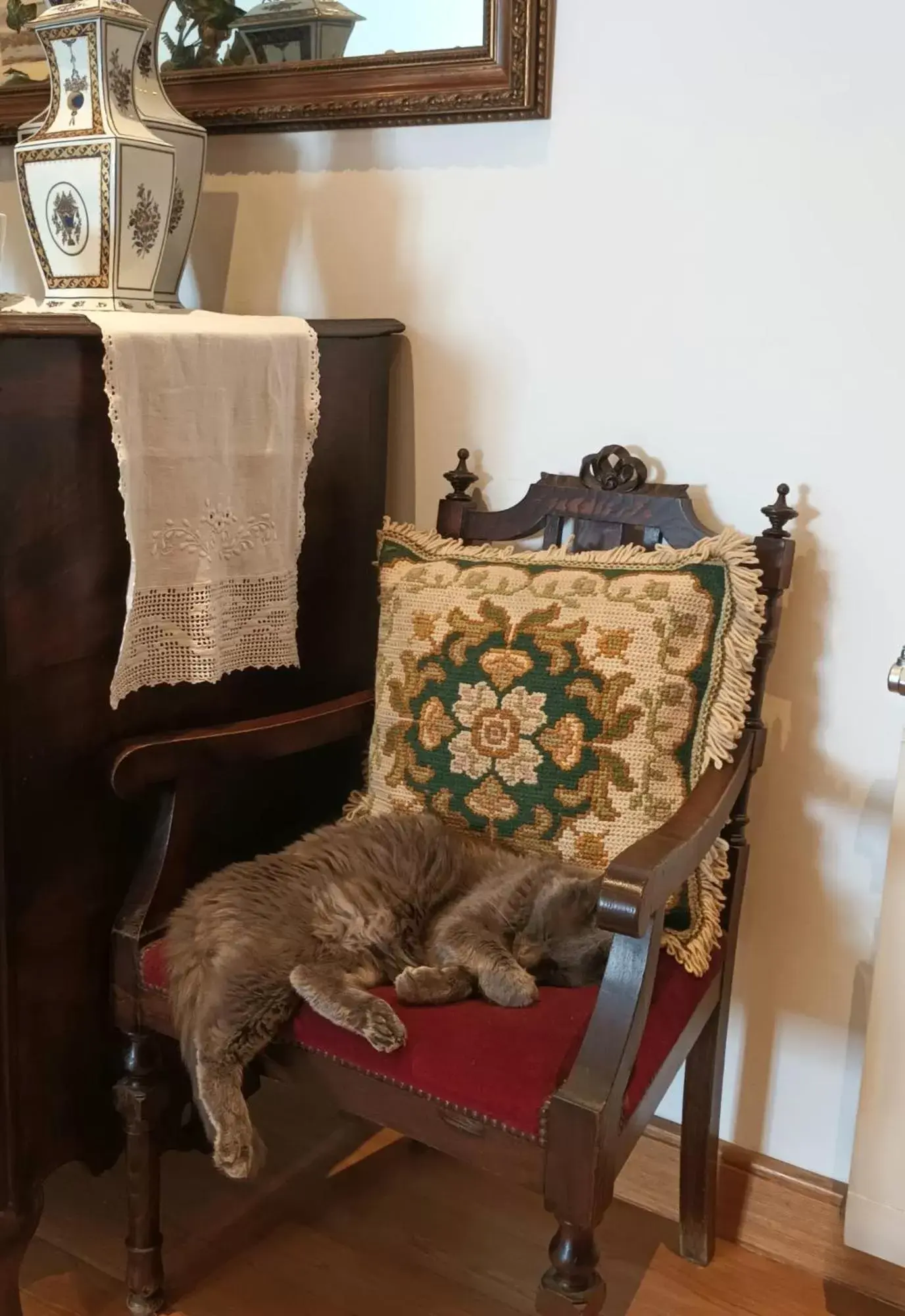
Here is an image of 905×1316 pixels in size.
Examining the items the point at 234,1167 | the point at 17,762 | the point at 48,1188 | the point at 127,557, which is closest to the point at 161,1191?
the point at 48,1188

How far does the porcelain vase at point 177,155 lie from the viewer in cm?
148

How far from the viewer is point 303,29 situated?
163 cm

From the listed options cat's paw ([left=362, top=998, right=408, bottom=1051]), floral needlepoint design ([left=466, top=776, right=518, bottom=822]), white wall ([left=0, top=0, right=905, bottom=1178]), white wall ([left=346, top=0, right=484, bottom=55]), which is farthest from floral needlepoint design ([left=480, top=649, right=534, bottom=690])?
white wall ([left=346, top=0, right=484, bottom=55])

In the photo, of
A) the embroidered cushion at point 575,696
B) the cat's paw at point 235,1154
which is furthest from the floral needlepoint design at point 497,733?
the cat's paw at point 235,1154

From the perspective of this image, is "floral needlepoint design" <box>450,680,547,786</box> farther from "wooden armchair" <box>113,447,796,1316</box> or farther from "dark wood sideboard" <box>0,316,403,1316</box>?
"dark wood sideboard" <box>0,316,403,1316</box>

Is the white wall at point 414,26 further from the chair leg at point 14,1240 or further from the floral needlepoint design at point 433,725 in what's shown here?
the chair leg at point 14,1240

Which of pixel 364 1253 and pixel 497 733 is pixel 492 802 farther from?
pixel 364 1253

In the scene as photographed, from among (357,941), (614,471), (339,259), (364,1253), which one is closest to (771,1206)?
(364,1253)

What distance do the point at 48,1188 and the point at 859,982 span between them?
120 centimetres

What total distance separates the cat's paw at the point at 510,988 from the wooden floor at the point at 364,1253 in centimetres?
56

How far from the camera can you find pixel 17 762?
4.06ft

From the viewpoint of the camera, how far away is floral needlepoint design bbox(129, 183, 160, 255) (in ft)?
4.72

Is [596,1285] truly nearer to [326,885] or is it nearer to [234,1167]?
[234,1167]

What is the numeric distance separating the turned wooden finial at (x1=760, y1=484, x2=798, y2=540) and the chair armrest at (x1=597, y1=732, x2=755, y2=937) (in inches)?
12.0
